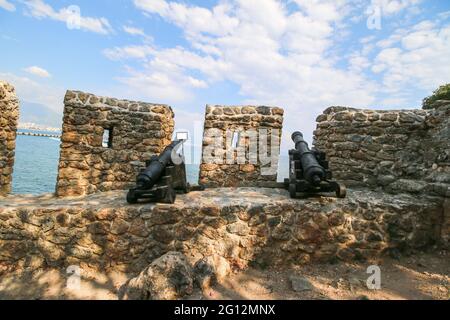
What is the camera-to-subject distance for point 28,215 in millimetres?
4086

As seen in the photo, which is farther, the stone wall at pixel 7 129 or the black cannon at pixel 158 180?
the stone wall at pixel 7 129

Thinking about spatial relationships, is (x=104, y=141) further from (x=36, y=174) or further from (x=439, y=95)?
(x=36, y=174)

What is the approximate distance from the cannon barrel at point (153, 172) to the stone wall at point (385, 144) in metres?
3.96

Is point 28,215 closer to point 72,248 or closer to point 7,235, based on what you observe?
point 7,235

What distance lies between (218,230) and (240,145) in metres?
2.79

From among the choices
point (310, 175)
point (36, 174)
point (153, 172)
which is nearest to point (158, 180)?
point (153, 172)

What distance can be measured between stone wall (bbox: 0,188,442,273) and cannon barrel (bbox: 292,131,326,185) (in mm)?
406

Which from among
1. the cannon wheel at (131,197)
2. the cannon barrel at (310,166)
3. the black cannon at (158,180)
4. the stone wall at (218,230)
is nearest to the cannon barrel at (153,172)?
the black cannon at (158,180)

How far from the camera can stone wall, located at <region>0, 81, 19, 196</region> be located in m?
5.50

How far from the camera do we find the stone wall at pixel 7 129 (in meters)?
5.50

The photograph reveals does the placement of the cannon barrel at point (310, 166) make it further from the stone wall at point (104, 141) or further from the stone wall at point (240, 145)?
the stone wall at point (104, 141)

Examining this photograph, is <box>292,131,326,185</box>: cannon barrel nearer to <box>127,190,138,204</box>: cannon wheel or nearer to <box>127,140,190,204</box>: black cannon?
<box>127,140,190,204</box>: black cannon
